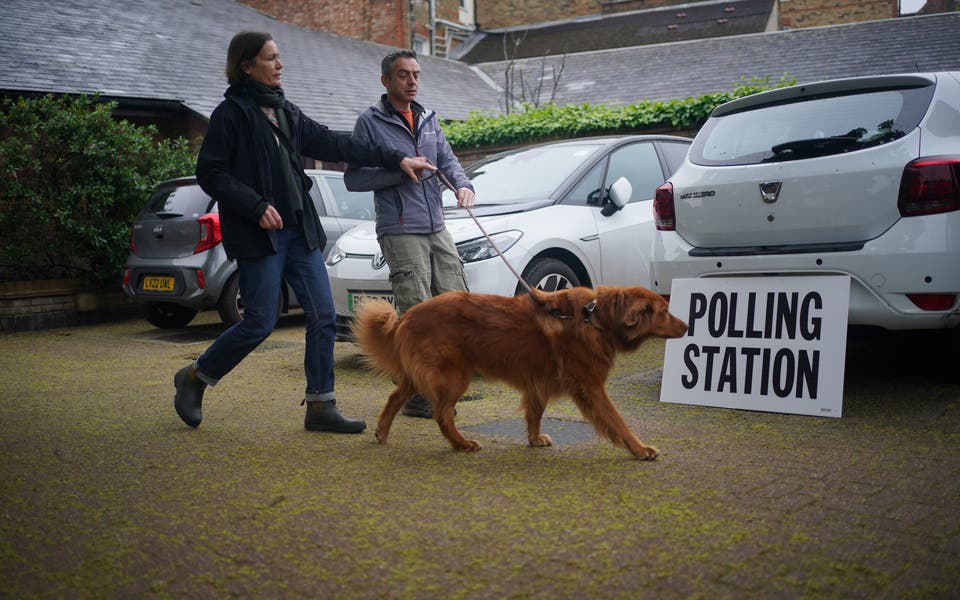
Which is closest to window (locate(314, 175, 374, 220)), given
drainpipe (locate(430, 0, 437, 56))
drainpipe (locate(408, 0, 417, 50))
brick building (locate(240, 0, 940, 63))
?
brick building (locate(240, 0, 940, 63))

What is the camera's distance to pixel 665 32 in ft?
105

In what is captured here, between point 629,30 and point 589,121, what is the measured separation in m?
21.1

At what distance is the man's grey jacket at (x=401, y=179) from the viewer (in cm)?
503

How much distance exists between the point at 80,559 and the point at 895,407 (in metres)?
4.23

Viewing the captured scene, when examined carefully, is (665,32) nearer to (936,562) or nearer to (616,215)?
(616,215)

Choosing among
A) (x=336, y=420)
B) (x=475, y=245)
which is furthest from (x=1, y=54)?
(x=336, y=420)

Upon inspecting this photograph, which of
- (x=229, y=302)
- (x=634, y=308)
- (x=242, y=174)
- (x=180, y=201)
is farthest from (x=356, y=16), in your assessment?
(x=634, y=308)

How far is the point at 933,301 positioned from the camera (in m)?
4.36

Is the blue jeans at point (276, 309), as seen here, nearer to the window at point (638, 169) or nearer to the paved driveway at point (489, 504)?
the paved driveway at point (489, 504)

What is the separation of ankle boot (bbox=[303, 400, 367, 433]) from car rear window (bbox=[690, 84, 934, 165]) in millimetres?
2753

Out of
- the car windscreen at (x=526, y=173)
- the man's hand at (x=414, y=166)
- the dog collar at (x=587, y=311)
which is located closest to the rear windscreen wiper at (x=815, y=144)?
the dog collar at (x=587, y=311)

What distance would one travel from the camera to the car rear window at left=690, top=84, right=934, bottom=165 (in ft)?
15.1

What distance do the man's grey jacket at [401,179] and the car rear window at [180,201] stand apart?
4.61 meters

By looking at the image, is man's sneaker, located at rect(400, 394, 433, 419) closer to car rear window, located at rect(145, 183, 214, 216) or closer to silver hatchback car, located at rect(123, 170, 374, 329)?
silver hatchback car, located at rect(123, 170, 374, 329)
